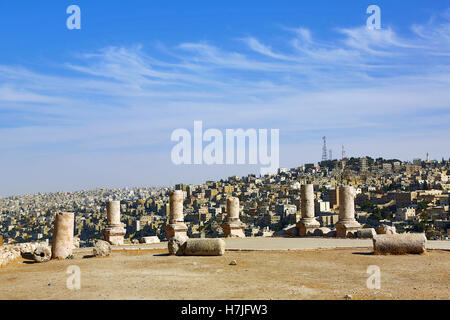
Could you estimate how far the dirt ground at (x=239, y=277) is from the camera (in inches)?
436

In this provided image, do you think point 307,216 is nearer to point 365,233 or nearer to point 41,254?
point 365,233

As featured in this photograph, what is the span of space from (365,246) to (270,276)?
793 cm

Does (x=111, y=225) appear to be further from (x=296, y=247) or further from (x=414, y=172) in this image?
(x=414, y=172)

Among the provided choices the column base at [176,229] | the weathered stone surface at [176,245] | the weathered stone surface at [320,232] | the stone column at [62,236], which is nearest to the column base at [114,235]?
the column base at [176,229]

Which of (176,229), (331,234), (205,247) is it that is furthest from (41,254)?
(331,234)

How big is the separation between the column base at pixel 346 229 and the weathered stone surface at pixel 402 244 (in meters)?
7.11

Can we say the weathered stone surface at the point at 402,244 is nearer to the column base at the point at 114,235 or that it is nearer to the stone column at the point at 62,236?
the stone column at the point at 62,236

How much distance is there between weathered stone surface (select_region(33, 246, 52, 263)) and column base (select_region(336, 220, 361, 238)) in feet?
42.9

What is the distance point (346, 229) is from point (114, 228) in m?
10.6

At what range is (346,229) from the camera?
25.0 metres

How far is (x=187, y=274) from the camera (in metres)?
14.0

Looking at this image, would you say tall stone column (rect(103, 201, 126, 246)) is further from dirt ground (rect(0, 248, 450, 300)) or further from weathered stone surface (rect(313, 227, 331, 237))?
weathered stone surface (rect(313, 227, 331, 237))

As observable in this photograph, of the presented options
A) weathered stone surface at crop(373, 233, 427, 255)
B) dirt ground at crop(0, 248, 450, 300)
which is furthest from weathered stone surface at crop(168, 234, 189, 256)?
weathered stone surface at crop(373, 233, 427, 255)
